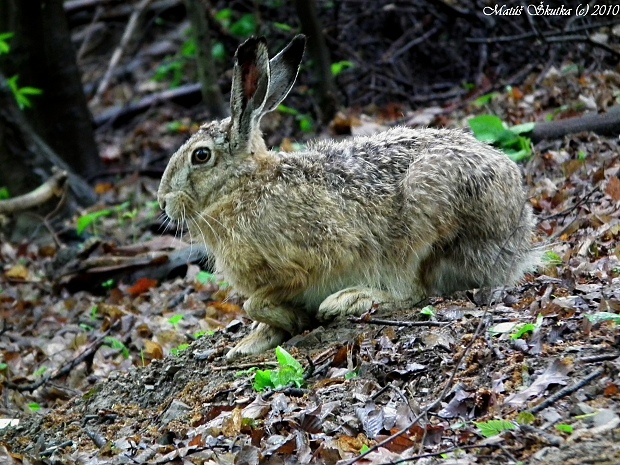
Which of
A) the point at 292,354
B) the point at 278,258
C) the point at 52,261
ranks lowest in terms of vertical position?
the point at 52,261

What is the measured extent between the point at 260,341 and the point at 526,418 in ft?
8.10

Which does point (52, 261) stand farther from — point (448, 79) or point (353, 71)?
point (448, 79)

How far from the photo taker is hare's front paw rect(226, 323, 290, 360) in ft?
20.2

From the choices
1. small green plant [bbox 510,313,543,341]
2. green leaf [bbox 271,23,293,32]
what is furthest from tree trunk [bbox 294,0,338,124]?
small green plant [bbox 510,313,543,341]

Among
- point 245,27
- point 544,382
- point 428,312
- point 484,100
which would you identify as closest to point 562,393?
point 544,382

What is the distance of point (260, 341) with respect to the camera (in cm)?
620

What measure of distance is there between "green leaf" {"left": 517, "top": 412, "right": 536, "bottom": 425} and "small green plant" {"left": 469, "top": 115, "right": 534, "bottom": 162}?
16.8 feet

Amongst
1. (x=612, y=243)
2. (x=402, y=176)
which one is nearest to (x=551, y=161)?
(x=612, y=243)

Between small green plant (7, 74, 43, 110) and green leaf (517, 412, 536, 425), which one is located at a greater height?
small green plant (7, 74, 43, 110)

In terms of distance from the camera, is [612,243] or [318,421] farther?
[612,243]

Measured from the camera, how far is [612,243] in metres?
6.71

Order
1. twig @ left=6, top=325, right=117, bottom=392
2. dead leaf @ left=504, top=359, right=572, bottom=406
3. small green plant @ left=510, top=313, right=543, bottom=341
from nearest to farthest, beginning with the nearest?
dead leaf @ left=504, top=359, right=572, bottom=406 → small green plant @ left=510, top=313, right=543, bottom=341 → twig @ left=6, top=325, right=117, bottom=392

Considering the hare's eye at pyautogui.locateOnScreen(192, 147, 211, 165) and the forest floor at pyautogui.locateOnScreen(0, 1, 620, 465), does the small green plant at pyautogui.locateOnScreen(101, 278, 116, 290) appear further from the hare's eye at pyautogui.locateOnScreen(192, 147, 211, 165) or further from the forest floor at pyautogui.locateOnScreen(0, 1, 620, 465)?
the hare's eye at pyautogui.locateOnScreen(192, 147, 211, 165)

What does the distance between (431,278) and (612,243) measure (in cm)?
147
